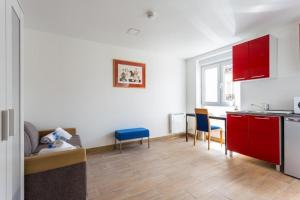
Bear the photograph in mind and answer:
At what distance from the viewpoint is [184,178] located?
2.20m

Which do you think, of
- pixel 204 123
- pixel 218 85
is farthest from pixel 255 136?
pixel 218 85

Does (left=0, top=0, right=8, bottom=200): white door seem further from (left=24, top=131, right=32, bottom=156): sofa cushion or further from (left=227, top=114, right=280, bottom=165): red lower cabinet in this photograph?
(left=227, top=114, right=280, bottom=165): red lower cabinet

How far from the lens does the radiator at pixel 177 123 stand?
173 inches

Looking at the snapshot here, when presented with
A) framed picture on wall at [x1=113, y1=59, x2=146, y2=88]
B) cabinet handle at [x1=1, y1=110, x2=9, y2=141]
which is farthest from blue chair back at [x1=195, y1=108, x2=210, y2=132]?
cabinet handle at [x1=1, y1=110, x2=9, y2=141]

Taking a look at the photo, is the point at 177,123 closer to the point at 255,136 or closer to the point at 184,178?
the point at 255,136

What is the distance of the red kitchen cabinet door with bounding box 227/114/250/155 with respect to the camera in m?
2.71

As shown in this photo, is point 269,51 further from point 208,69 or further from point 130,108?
point 130,108

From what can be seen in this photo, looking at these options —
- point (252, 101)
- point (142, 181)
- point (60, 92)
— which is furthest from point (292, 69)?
point (60, 92)

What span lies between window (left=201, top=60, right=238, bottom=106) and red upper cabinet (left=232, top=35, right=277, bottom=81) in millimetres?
812

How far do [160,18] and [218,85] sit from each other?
2.57 m

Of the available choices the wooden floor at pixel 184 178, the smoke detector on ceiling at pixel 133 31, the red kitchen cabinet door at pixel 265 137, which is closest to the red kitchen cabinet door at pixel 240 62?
the red kitchen cabinet door at pixel 265 137

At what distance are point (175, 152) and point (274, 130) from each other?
1766mm

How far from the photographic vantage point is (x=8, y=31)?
3.19ft

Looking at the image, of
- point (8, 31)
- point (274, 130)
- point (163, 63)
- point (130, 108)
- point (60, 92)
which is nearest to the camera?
point (8, 31)
